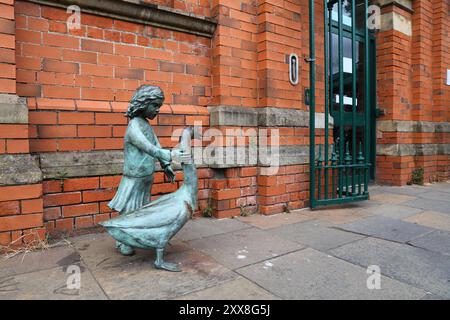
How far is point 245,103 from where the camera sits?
13.5 feet

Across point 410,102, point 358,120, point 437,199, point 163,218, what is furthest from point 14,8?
point 410,102

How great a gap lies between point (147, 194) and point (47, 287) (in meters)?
0.97

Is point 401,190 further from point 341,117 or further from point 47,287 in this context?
point 47,287

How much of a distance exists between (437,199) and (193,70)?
4.26 m

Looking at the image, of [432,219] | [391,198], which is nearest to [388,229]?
[432,219]

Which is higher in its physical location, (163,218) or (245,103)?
(245,103)

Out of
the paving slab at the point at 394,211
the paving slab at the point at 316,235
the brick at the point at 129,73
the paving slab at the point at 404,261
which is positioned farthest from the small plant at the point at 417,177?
the brick at the point at 129,73

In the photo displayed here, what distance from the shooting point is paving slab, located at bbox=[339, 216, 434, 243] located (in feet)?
10.6

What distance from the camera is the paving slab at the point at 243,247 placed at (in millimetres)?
2629

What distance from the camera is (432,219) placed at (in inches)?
154

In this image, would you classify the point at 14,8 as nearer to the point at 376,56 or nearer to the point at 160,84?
the point at 160,84

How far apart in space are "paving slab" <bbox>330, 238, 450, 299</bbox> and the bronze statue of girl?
5.46 feet

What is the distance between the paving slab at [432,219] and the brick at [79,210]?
11.6ft

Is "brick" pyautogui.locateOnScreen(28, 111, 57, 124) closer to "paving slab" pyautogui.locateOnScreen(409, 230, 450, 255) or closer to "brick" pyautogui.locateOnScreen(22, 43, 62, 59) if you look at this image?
"brick" pyautogui.locateOnScreen(22, 43, 62, 59)
